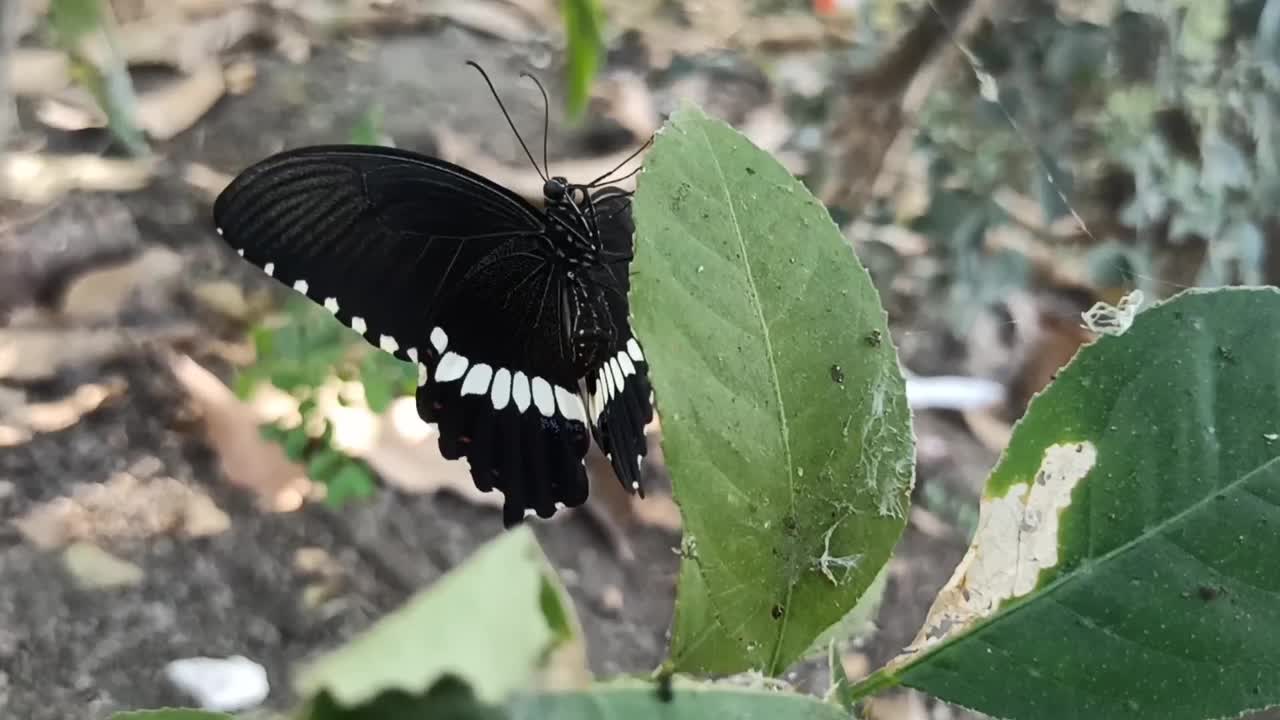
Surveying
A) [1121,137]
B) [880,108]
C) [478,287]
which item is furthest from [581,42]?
[1121,137]

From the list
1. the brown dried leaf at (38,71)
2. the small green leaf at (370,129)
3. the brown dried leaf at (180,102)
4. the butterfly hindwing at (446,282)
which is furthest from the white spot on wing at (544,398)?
the brown dried leaf at (38,71)

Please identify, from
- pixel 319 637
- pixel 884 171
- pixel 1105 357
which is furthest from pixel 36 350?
pixel 1105 357

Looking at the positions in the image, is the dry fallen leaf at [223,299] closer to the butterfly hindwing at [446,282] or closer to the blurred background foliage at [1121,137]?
the butterfly hindwing at [446,282]

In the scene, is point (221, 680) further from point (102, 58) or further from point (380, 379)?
point (102, 58)

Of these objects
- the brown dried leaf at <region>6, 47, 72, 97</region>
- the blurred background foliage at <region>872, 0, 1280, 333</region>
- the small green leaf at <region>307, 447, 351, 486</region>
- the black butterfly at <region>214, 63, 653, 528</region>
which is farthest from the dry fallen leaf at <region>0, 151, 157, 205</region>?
the blurred background foliage at <region>872, 0, 1280, 333</region>

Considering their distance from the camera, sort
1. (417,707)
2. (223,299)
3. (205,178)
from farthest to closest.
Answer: (205,178)
(223,299)
(417,707)

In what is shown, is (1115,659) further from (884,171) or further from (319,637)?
(884,171)
